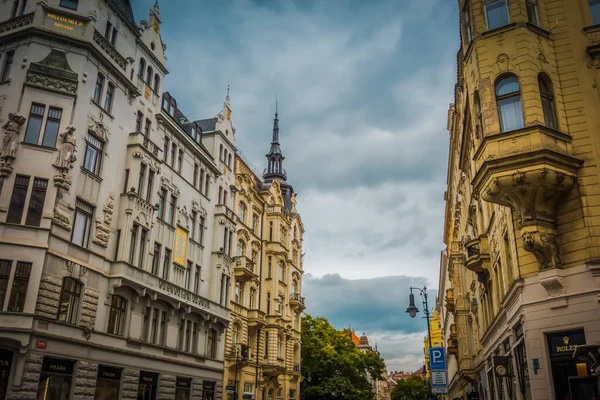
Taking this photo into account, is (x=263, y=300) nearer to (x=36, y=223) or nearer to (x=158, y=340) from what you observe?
(x=158, y=340)

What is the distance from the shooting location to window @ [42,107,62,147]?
24125mm

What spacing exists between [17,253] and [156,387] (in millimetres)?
12540

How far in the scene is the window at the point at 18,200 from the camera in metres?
22.5

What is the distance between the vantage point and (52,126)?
80.2ft

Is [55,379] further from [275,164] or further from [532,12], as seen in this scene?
[275,164]

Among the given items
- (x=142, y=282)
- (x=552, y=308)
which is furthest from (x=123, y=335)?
(x=552, y=308)

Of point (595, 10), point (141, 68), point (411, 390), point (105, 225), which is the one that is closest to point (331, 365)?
point (105, 225)

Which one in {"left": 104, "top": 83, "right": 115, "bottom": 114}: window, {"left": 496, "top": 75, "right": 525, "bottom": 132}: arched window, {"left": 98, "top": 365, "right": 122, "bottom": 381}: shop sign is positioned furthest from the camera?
{"left": 104, "top": 83, "right": 115, "bottom": 114}: window

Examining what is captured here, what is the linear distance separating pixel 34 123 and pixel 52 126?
765 millimetres

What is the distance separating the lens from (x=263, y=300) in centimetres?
4975

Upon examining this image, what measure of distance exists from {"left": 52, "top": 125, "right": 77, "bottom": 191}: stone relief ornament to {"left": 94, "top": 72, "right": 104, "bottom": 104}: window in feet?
10.7

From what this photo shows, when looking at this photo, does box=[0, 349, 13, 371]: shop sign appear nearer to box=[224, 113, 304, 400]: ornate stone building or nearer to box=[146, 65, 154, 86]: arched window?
box=[146, 65, 154, 86]: arched window

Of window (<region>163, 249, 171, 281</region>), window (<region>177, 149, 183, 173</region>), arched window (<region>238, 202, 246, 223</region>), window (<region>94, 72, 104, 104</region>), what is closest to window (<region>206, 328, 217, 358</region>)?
window (<region>163, 249, 171, 281</region>)

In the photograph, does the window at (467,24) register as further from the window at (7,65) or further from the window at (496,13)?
the window at (7,65)
